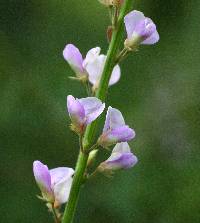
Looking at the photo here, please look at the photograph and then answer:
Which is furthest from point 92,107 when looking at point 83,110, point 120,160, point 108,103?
point 108,103

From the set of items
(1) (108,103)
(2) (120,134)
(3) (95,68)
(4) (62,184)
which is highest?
(3) (95,68)

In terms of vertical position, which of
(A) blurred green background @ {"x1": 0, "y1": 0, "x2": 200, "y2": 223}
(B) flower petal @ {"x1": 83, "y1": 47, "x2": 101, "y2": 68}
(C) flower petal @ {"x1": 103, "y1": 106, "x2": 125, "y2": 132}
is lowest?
(A) blurred green background @ {"x1": 0, "y1": 0, "x2": 200, "y2": 223}

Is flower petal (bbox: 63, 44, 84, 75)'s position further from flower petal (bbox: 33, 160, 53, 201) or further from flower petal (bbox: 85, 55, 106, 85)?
flower petal (bbox: 33, 160, 53, 201)

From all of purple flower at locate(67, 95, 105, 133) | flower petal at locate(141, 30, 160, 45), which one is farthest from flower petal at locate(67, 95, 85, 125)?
flower petal at locate(141, 30, 160, 45)

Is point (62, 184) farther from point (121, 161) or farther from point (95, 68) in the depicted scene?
point (95, 68)

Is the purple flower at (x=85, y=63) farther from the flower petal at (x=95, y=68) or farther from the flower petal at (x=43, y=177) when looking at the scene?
the flower petal at (x=43, y=177)

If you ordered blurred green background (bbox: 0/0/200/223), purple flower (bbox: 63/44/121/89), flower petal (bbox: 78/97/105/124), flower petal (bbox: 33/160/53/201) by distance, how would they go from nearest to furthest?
flower petal (bbox: 78/97/105/124) → flower petal (bbox: 33/160/53/201) → purple flower (bbox: 63/44/121/89) → blurred green background (bbox: 0/0/200/223)
